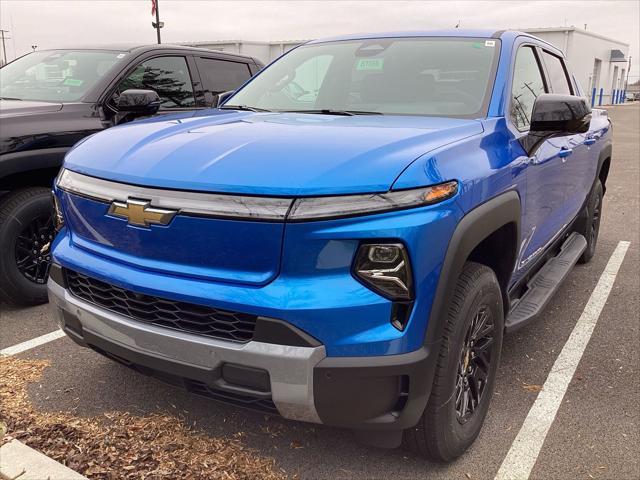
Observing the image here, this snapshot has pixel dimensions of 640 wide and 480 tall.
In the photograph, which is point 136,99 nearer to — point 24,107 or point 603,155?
point 24,107

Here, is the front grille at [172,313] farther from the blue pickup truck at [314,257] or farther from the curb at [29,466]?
the curb at [29,466]

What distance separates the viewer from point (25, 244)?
408 centimetres

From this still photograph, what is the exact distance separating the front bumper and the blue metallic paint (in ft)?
0.22

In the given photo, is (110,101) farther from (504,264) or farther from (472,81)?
(504,264)

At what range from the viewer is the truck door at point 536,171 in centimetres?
291

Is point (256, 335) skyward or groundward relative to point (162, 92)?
groundward

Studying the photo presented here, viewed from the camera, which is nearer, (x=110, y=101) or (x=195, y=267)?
(x=195, y=267)

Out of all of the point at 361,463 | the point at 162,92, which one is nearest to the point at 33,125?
the point at 162,92

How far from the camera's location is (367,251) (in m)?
1.88

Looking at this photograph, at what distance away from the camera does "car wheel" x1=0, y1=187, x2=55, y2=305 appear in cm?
390

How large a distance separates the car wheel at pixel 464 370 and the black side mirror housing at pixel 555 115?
86 centimetres

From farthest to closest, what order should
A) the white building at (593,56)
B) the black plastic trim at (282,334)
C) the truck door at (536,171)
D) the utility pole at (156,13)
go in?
1. the white building at (593,56)
2. the utility pole at (156,13)
3. the truck door at (536,171)
4. the black plastic trim at (282,334)

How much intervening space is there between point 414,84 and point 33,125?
2590mm

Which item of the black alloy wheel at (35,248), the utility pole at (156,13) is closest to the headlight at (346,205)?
the black alloy wheel at (35,248)
